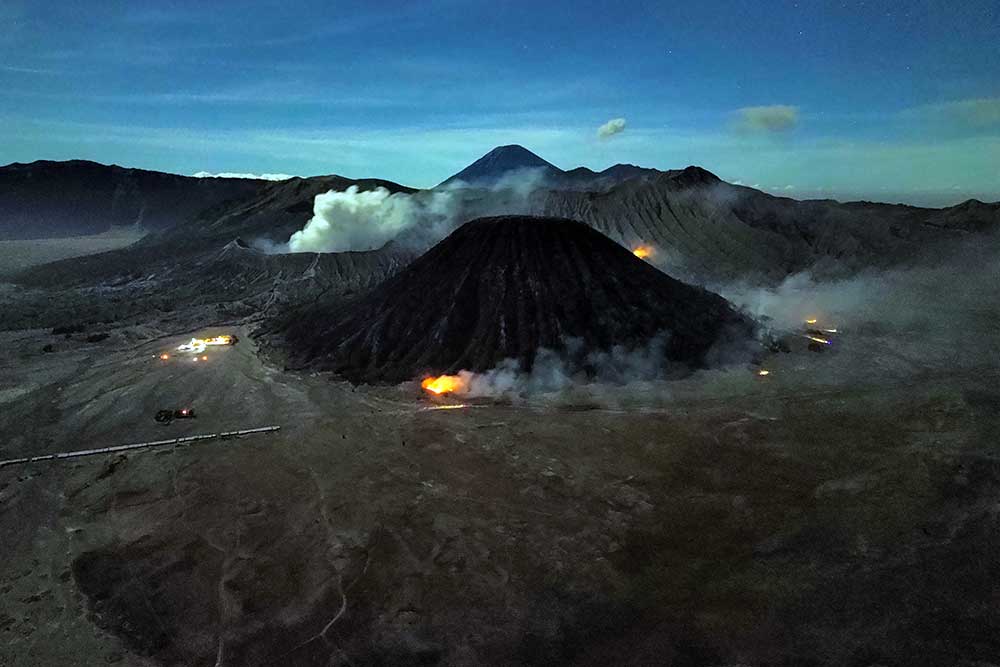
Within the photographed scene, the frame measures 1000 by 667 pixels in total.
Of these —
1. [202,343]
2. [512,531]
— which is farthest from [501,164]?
[512,531]

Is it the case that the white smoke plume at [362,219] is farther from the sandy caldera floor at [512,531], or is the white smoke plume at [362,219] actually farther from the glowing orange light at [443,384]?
the sandy caldera floor at [512,531]

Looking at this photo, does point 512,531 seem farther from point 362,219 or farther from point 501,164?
point 501,164

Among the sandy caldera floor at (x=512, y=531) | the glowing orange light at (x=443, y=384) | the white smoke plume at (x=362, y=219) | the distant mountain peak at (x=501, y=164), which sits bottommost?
the sandy caldera floor at (x=512, y=531)

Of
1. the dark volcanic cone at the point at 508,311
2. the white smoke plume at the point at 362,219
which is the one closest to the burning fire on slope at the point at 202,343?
the dark volcanic cone at the point at 508,311

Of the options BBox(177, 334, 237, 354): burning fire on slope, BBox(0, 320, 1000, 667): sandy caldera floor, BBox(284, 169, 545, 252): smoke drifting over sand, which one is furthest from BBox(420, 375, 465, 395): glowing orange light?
BBox(284, 169, 545, 252): smoke drifting over sand

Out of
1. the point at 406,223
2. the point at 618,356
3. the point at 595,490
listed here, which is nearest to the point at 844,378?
the point at 618,356

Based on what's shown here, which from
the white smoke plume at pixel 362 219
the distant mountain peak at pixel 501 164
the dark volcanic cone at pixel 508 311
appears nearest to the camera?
the dark volcanic cone at pixel 508 311

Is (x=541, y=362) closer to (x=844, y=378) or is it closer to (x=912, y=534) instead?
(x=844, y=378)
